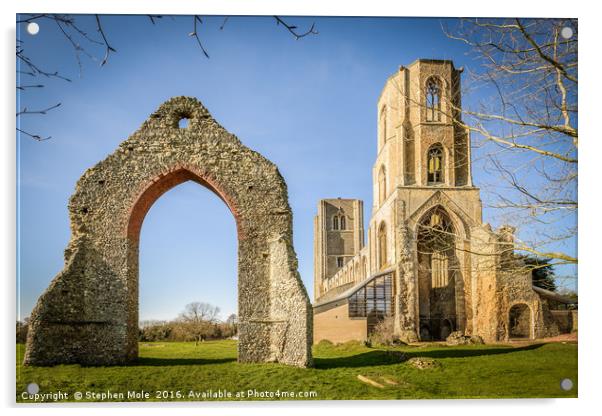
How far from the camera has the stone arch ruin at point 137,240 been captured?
34.0 feet

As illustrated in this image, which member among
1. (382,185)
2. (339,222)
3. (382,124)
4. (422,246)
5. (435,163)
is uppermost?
(382,124)

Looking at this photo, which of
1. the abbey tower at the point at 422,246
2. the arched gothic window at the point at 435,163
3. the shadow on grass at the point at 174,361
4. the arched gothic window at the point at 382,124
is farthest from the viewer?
the arched gothic window at the point at 382,124

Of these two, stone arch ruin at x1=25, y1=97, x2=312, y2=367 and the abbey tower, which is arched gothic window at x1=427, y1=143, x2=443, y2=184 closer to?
the abbey tower

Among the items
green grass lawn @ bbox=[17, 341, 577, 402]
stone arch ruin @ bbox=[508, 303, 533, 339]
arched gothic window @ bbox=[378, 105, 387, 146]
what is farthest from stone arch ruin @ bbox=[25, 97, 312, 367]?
arched gothic window @ bbox=[378, 105, 387, 146]

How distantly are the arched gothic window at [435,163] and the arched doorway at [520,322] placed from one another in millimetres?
7498

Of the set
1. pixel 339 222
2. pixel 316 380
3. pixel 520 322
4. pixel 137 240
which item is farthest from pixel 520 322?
pixel 339 222

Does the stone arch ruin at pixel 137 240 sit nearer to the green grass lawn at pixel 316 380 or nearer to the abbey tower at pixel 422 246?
the green grass lawn at pixel 316 380

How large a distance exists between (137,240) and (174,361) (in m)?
2.69

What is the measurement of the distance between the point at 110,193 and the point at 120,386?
4194 millimetres

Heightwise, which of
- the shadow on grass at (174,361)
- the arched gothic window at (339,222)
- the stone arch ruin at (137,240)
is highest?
the arched gothic window at (339,222)

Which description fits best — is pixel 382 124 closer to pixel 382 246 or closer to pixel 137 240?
pixel 382 246

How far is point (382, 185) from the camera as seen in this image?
29297 mm

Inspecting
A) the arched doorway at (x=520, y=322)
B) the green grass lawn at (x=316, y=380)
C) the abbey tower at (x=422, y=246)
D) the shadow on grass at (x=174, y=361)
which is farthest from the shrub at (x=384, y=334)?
the green grass lawn at (x=316, y=380)

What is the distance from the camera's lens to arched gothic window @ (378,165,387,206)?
2891cm
